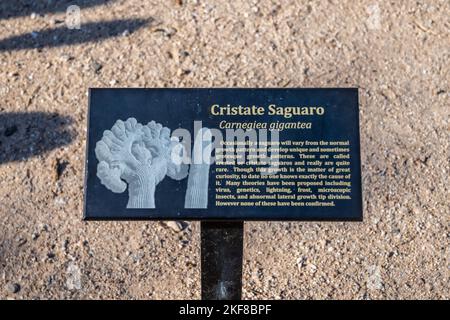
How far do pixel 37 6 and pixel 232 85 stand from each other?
1595 millimetres

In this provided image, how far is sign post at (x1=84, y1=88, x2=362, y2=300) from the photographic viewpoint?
9.12 ft

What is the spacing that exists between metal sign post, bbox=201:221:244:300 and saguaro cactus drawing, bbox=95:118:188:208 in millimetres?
351

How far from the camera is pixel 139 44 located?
14.1ft

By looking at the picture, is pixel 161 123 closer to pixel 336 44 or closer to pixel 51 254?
pixel 51 254

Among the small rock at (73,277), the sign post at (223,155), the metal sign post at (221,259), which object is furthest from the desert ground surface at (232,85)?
the sign post at (223,155)

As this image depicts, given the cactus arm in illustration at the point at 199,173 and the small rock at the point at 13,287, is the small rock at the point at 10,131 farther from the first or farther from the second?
the cactus arm in illustration at the point at 199,173

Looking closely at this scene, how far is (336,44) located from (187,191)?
2026mm

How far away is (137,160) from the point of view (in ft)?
9.33

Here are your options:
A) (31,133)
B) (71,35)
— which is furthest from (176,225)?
(71,35)

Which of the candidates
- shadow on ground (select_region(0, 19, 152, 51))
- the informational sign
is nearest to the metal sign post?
the informational sign

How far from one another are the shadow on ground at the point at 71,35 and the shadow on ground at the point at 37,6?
179mm

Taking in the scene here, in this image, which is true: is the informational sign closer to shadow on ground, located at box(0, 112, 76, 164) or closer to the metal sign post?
the metal sign post

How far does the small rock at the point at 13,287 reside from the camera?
364 centimetres

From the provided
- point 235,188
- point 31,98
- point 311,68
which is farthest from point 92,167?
point 311,68
